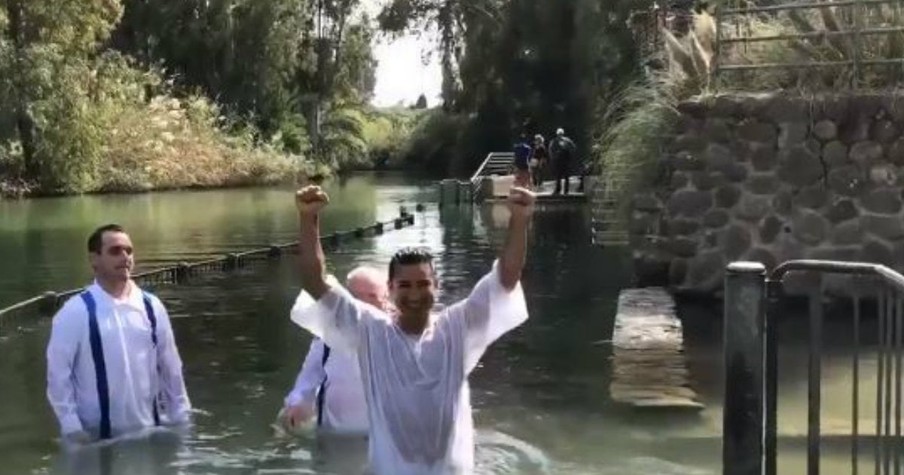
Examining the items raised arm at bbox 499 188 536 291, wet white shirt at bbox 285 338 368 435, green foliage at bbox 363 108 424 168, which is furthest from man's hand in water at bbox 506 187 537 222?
green foliage at bbox 363 108 424 168

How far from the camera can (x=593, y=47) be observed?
54562 mm

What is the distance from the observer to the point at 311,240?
4.78m

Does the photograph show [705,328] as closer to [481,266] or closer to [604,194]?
[604,194]

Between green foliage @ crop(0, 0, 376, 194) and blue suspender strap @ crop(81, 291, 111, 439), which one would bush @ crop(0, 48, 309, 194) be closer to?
green foliage @ crop(0, 0, 376, 194)

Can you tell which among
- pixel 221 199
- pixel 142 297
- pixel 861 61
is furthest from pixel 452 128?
pixel 142 297

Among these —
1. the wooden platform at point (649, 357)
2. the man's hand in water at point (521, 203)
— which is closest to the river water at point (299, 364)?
the wooden platform at point (649, 357)

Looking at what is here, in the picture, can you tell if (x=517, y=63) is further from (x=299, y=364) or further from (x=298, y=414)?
(x=298, y=414)

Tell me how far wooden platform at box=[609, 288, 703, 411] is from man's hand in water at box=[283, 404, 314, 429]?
302 cm

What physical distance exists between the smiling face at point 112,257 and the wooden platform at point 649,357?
3.99 m

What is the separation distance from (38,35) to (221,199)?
25.4 feet

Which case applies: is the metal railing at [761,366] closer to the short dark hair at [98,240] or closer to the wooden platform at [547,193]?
the short dark hair at [98,240]

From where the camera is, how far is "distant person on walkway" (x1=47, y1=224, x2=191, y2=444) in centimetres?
675

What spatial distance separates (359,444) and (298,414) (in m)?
0.45

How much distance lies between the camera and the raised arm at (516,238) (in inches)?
187
